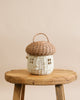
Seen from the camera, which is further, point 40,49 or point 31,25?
point 31,25

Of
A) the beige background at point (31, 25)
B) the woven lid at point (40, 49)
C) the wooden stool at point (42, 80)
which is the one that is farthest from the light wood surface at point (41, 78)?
the beige background at point (31, 25)

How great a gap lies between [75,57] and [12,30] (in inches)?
20.3

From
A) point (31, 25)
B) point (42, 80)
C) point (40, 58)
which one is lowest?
point (42, 80)

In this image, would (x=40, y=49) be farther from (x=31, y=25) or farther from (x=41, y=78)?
(x=31, y=25)

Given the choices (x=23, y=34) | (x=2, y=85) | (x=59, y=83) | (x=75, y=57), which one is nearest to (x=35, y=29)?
(x=23, y=34)

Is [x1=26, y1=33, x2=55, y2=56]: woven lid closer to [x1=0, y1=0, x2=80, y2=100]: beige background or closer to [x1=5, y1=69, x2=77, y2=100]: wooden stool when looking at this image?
[x1=5, y1=69, x2=77, y2=100]: wooden stool

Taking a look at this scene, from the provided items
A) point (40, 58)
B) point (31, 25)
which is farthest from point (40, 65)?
point (31, 25)

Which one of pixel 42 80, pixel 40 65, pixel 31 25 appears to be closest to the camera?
pixel 42 80

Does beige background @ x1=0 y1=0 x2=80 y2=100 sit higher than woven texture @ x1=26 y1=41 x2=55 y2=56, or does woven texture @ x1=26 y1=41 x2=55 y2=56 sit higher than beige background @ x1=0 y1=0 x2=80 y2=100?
beige background @ x1=0 y1=0 x2=80 y2=100

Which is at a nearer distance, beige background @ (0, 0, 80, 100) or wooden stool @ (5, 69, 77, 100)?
wooden stool @ (5, 69, 77, 100)

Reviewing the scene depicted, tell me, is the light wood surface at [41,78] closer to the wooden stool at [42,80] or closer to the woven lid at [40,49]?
the wooden stool at [42,80]

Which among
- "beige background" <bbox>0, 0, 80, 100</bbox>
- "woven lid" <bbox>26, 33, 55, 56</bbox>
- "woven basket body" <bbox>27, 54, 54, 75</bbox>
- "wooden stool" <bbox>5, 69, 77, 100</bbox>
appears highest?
"beige background" <bbox>0, 0, 80, 100</bbox>

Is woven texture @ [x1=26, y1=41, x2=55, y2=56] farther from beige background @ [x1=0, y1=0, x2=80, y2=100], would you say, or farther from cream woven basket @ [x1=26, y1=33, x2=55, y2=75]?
beige background @ [x1=0, y1=0, x2=80, y2=100]

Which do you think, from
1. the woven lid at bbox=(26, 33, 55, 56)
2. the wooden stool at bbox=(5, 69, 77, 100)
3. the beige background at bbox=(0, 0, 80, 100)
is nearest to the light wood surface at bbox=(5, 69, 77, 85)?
the wooden stool at bbox=(5, 69, 77, 100)
